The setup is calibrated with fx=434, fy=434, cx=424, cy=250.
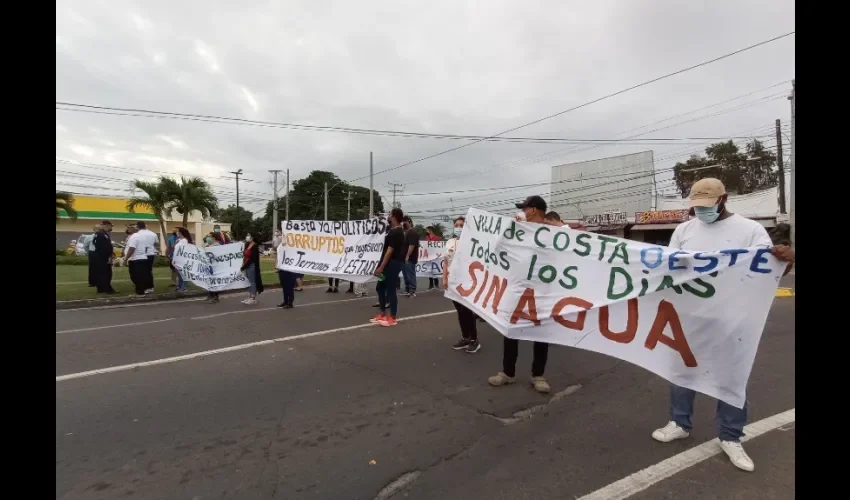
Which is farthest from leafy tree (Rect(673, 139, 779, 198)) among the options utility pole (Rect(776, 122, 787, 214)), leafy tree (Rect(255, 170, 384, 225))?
leafy tree (Rect(255, 170, 384, 225))

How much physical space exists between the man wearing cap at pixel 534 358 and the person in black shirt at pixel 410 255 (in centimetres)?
393

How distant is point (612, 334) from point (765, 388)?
7.41 feet

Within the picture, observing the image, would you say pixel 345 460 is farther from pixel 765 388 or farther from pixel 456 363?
pixel 765 388

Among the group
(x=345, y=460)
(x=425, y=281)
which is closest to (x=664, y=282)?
(x=345, y=460)

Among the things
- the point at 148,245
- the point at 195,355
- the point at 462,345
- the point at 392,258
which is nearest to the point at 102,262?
the point at 148,245

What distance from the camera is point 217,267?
1037cm

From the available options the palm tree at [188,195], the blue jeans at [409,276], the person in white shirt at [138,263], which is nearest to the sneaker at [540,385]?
the blue jeans at [409,276]

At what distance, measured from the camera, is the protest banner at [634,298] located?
2.82 metres

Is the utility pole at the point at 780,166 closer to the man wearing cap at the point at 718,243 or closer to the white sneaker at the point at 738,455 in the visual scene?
the man wearing cap at the point at 718,243

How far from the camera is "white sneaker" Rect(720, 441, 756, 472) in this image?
2.79 meters

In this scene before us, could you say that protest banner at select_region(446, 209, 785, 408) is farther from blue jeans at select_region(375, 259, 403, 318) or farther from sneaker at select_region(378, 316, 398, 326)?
sneaker at select_region(378, 316, 398, 326)

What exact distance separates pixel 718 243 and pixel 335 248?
683 cm
